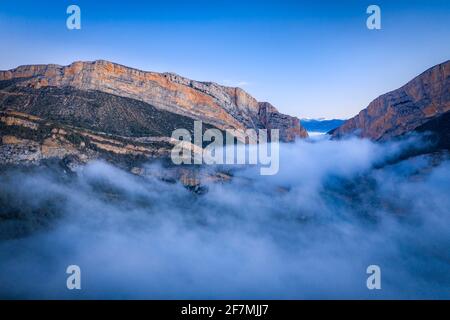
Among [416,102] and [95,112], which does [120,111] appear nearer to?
[95,112]

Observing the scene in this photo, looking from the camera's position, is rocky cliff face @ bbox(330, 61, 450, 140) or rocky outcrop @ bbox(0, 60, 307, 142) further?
rocky cliff face @ bbox(330, 61, 450, 140)

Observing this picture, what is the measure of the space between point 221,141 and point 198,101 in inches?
1019

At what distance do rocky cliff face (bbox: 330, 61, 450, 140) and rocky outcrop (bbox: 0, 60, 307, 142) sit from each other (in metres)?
74.5

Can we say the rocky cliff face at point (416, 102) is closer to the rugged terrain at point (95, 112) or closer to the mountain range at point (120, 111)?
the mountain range at point (120, 111)

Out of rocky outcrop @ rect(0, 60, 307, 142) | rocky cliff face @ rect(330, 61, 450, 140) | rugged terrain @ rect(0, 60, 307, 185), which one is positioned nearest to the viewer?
rugged terrain @ rect(0, 60, 307, 185)

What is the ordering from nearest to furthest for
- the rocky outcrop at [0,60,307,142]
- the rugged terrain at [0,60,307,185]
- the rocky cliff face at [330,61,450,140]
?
1. the rugged terrain at [0,60,307,185]
2. the rocky outcrop at [0,60,307,142]
3. the rocky cliff face at [330,61,450,140]

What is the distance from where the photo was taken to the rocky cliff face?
160 m

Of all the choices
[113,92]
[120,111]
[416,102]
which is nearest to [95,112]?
[120,111]

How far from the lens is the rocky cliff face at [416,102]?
524 ft

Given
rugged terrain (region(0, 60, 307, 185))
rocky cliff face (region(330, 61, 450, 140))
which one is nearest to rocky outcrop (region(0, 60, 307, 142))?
rugged terrain (region(0, 60, 307, 185))

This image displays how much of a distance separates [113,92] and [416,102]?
136 meters

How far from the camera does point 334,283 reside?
134 m

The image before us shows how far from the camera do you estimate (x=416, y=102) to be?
17212cm

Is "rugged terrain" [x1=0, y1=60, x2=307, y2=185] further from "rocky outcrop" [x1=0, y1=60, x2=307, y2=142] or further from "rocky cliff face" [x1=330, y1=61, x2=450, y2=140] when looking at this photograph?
"rocky cliff face" [x1=330, y1=61, x2=450, y2=140]
